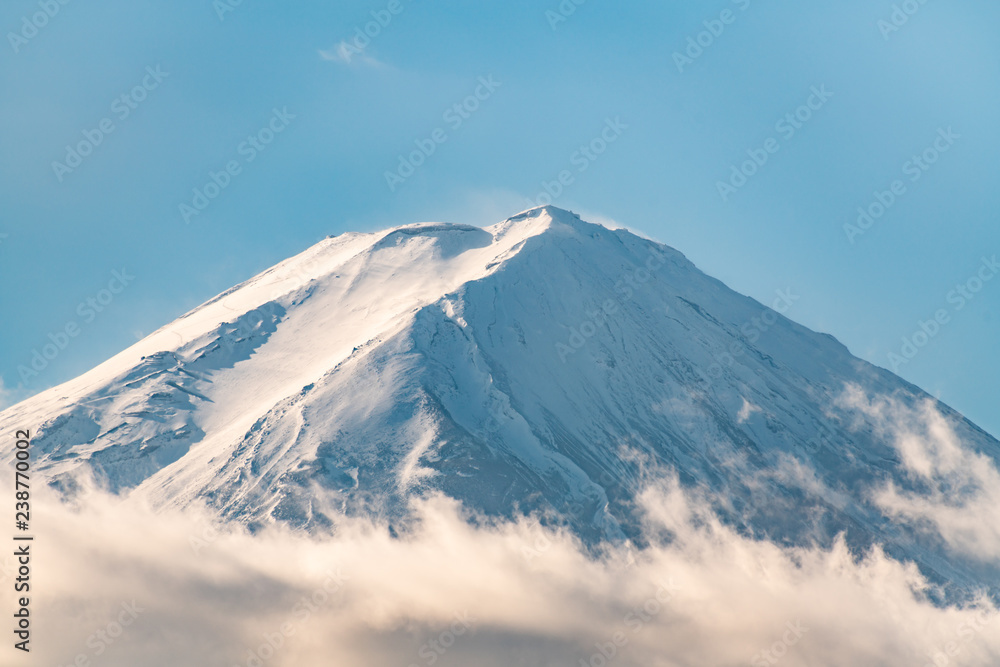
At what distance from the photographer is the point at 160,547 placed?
18800 centimetres

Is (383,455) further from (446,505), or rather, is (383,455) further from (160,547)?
(160,547)

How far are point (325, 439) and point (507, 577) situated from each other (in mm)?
40746

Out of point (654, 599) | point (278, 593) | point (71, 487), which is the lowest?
point (71, 487)

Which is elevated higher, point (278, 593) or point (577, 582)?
point (577, 582)

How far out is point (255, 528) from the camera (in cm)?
18462

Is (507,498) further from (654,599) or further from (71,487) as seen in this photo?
(71,487)

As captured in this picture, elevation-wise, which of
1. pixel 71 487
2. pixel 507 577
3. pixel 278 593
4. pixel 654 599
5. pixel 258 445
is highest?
pixel 654 599

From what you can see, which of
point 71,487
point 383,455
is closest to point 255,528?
point 383,455

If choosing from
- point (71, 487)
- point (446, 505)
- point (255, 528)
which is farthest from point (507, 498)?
point (71, 487)

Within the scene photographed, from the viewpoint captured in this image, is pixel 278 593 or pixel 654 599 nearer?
pixel 278 593

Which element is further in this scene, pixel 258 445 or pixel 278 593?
pixel 258 445

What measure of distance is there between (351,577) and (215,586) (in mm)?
23779

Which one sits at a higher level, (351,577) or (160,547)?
(351,577)

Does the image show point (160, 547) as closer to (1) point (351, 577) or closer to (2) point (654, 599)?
(1) point (351, 577)
